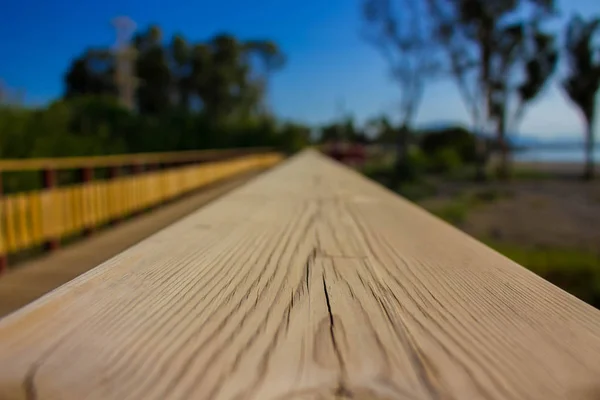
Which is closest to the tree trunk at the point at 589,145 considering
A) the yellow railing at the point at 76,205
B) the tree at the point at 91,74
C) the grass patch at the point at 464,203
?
the grass patch at the point at 464,203

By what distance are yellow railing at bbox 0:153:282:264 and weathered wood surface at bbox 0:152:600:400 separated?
3.79 m

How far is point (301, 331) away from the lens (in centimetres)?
51

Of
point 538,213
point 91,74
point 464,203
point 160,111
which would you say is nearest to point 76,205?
point 464,203

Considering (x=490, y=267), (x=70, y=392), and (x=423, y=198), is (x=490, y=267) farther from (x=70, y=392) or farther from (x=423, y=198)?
(x=423, y=198)

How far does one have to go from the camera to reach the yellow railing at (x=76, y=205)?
3.89 meters

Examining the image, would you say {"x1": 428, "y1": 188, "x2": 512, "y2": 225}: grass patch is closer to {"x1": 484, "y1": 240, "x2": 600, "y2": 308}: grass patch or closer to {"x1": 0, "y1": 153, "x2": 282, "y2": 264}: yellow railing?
{"x1": 484, "y1": 240, "x2": 600, "y2": 308}: grass patch

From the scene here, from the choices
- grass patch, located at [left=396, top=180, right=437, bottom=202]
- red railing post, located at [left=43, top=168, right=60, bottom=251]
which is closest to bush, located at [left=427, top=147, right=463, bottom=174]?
grass patch, located at [left=396, top=180, right=437, bottom=202]

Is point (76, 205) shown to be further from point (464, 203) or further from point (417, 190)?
point (417, 190)

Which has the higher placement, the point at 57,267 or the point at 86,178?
the point at 86,178

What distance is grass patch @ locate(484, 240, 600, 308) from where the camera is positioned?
17.3ft

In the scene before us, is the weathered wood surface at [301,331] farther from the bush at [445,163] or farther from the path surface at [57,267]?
the bush at [445,163]

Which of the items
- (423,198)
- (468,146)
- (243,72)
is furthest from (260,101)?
(423,198)

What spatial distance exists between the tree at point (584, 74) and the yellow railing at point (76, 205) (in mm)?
16238

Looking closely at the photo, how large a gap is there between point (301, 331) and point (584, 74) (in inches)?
810
